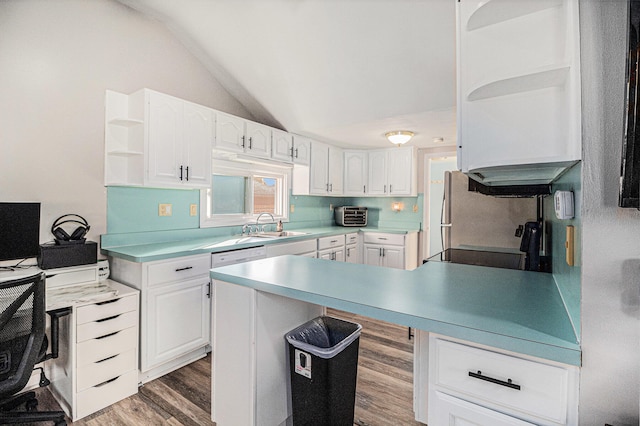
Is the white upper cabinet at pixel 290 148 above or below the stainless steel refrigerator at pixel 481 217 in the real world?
above

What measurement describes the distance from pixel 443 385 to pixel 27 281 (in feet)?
6.05

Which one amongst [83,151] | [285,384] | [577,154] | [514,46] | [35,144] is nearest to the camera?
[577,154]

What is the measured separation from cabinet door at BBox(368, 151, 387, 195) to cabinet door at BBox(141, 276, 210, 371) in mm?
3011

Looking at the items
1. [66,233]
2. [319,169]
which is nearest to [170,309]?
[66,233]

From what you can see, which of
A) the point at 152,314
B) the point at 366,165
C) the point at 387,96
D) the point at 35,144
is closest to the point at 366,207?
the point at 366,165

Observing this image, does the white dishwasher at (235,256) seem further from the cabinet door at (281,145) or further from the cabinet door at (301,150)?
the cabinet door at (301,150)

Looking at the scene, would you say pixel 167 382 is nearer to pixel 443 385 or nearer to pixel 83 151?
pixel 83 151

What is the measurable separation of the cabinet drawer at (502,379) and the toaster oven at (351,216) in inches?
153

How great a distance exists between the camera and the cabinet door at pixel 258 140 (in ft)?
10.7

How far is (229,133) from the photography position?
10.1ft

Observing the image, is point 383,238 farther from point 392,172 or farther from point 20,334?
point 20,334

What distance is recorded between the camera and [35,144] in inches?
85.0

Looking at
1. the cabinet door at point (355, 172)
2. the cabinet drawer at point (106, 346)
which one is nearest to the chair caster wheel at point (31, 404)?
the cabinet drawer at point (106, 346)

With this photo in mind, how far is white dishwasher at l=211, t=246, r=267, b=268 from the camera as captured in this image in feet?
8.69
